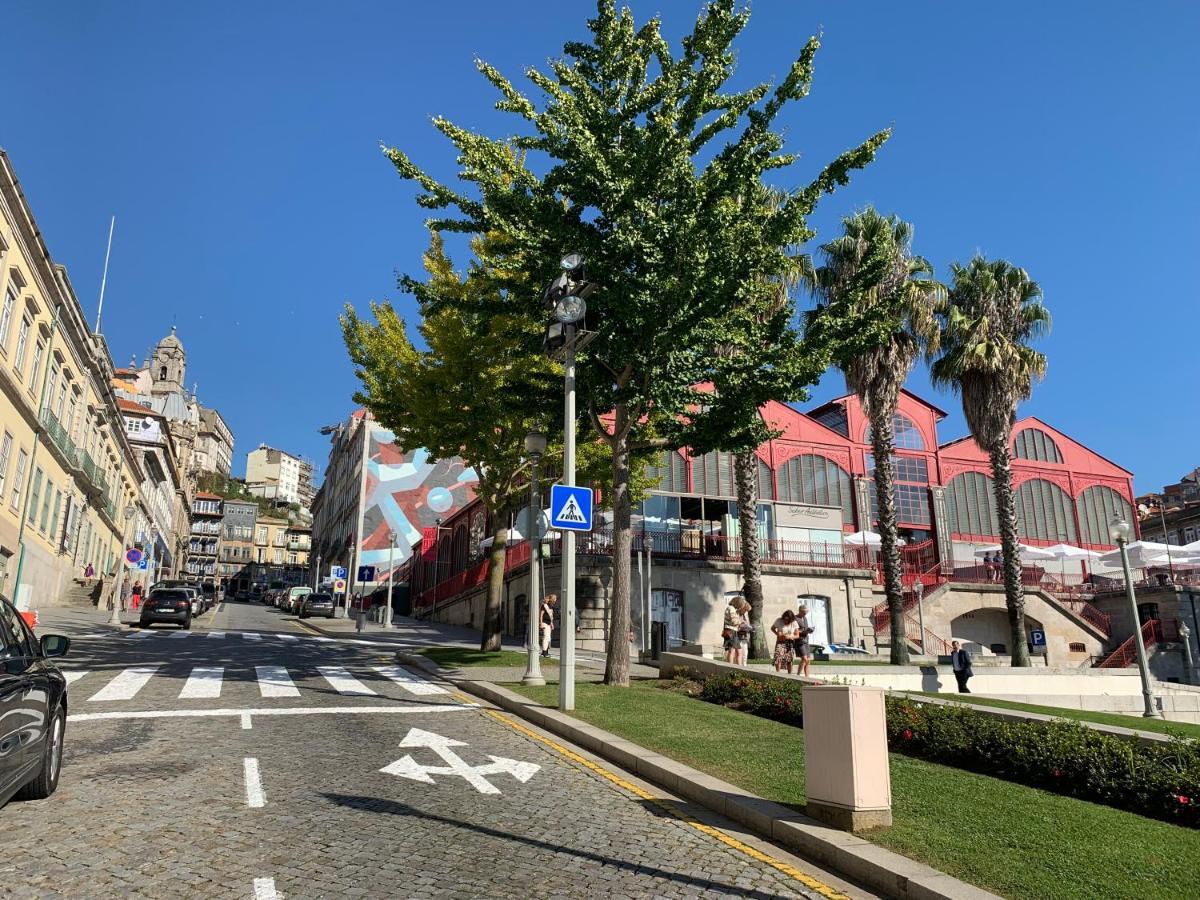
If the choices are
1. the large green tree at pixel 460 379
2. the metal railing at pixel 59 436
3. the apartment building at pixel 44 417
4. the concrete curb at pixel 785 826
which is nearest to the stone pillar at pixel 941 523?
the large green tree at pixel 460 379

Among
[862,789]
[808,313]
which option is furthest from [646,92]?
[862,789]

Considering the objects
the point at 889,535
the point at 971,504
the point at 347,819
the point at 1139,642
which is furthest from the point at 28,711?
the point at 971,504

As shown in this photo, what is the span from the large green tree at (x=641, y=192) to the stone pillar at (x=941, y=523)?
3450cm

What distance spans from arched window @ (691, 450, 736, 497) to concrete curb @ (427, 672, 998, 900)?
24.9 m

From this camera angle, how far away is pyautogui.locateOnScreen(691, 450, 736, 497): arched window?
3481 cm

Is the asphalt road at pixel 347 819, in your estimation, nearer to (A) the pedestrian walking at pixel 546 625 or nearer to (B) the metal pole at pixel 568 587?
(B) the metal pole at pixel 568 587

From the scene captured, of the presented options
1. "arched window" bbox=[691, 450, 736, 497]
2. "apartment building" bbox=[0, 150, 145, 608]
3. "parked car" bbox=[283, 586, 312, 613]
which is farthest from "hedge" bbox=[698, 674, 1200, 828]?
"parked car" bbox=[283, 586, 312, 613]

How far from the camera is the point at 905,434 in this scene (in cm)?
4619

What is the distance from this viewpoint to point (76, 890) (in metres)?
4.47

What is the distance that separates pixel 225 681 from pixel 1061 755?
39.4 feet

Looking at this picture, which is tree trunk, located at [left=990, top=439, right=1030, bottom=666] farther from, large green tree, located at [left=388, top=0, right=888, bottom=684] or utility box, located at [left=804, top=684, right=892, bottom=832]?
utility box, located at [left=804, top=684, right=892, bottom=832]

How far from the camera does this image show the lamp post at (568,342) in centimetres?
1180

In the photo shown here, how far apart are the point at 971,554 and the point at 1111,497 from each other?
1135 centimetres

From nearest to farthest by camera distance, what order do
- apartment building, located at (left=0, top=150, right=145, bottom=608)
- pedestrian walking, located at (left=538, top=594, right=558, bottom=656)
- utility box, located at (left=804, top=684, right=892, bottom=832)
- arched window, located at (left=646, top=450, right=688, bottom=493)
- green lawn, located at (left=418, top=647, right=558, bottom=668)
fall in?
utility box, located at (left=804, top=684, right=892, bottom=832) < green lawn, located at (left=418, top=647, right=558, bottom=668) < pedestrian walking, located at (left=538, top=594, right=558, bottom=656) < apartment building, located at (left=0, top=150, right=145, bottom=608) < arched window, located at (left=646, top=450, right=688, bottom=493)
